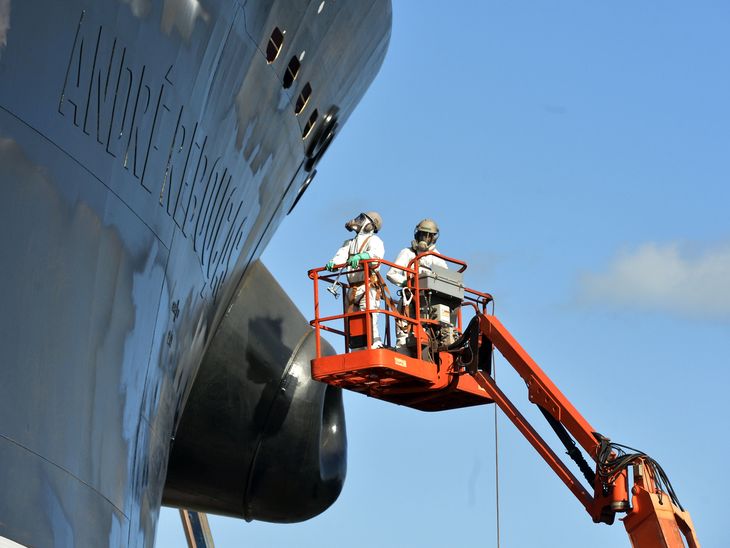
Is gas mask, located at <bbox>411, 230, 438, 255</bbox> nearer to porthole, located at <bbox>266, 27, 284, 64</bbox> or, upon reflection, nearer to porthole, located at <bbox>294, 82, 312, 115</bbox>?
porthole, located at <bbox>294, 82, 312, 115</bbox>

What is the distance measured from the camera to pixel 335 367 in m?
9.51

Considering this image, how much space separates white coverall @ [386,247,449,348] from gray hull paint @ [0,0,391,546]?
2158 millimetres

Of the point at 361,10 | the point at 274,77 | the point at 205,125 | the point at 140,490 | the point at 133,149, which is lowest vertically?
the point at 140,490

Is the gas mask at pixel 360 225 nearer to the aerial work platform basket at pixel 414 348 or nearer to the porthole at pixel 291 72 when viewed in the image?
the aerial work platform basket at pixel 414 348

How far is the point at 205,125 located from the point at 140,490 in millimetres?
2945

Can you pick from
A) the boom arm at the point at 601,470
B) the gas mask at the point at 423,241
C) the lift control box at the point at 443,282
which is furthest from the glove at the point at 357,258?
the boom arm at the point at 601,470

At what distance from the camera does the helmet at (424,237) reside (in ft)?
34.5

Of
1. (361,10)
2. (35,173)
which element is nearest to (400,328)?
(361,10)

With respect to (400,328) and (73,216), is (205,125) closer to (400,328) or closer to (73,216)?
(73,216)

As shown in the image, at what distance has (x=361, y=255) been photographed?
33.1ft

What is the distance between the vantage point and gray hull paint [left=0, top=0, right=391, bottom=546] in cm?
513

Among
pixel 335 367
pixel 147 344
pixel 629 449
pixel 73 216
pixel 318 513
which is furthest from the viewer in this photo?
pixel 318 513

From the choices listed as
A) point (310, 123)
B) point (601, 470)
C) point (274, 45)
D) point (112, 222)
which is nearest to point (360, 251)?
point (310, 123)

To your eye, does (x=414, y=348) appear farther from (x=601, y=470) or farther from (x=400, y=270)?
(x=601, y=470)
